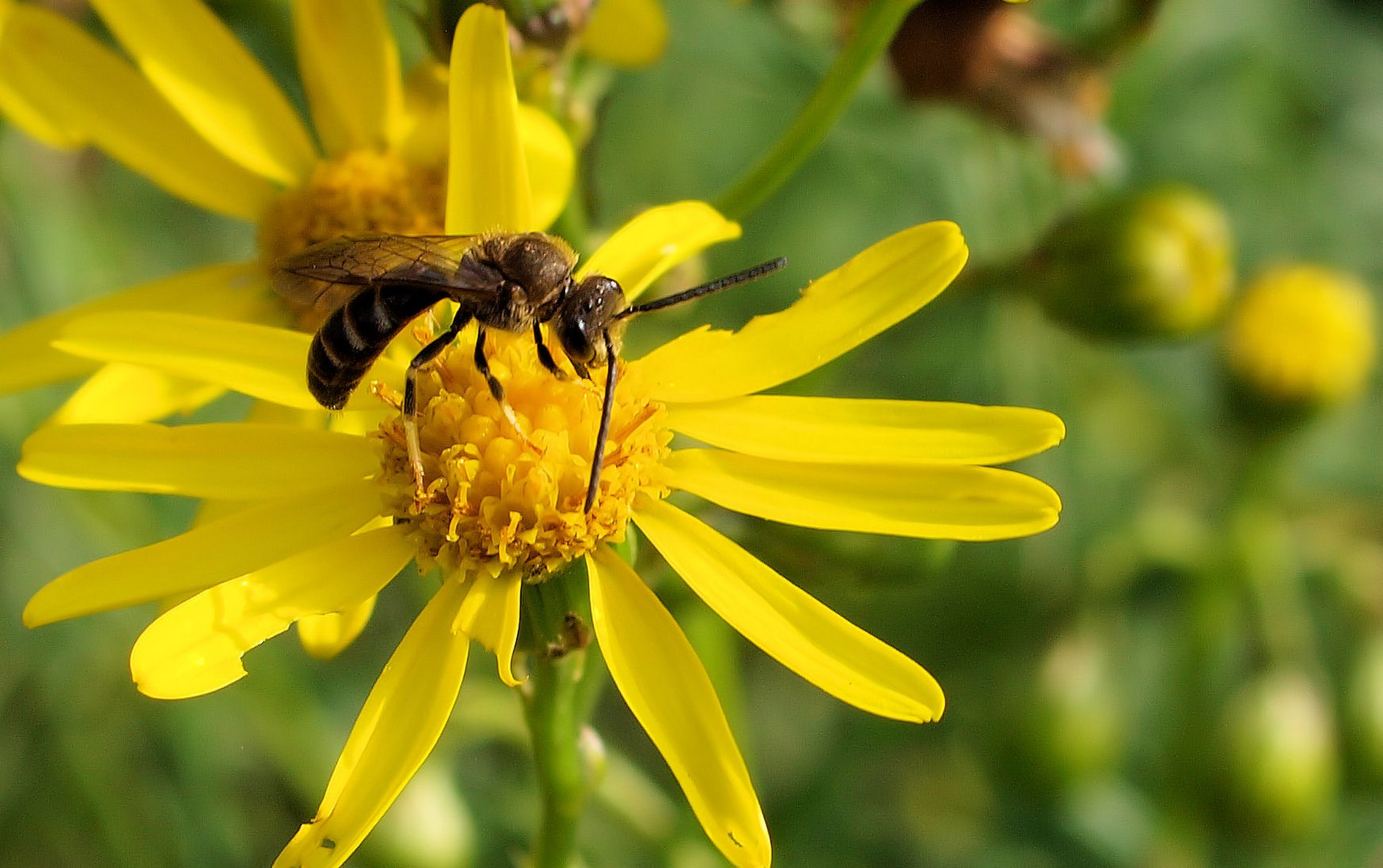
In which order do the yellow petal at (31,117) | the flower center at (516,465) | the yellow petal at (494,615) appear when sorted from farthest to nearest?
the yellow petal at (31,117), the flower center at (516,465), the yellow petal at (494,615)

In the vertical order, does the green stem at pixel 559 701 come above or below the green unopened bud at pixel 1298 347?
below

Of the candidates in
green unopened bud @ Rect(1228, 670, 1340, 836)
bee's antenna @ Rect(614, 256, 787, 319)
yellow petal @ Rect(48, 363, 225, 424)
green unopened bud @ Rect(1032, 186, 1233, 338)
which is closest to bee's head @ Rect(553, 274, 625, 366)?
bee's antenna @ Rect(614, 256, 787, 319)

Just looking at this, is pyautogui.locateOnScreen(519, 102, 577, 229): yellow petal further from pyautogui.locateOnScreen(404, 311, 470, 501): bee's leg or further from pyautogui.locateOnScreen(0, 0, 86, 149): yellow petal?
pyautogui.locateOnScreen(0, 0, 86, 149): yellow petal

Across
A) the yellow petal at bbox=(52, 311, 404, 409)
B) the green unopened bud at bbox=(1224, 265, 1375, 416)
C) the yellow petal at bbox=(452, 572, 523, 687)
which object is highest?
the green unopened bud at bbox=(1224, 265, 1375, 416)

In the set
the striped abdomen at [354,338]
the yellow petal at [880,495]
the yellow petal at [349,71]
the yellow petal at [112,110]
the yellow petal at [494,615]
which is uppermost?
the yellow petal at [349,71]

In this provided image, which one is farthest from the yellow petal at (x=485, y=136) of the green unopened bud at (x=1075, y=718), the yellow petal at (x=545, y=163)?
the green unopened bud at (x=1075, y=718)

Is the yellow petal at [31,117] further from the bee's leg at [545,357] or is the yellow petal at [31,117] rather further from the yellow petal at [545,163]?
the bee's leg at [545,357]

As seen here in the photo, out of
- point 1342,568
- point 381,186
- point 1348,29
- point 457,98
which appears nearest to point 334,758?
point 381,186

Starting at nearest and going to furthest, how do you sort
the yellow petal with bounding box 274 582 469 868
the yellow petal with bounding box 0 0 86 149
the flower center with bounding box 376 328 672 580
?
1. the yellow petal with bounding box 274 582 469 868
2. the flower center with bounding box 376 328 672 580
3. the yellow petal with bounding box 0 0 86 149
